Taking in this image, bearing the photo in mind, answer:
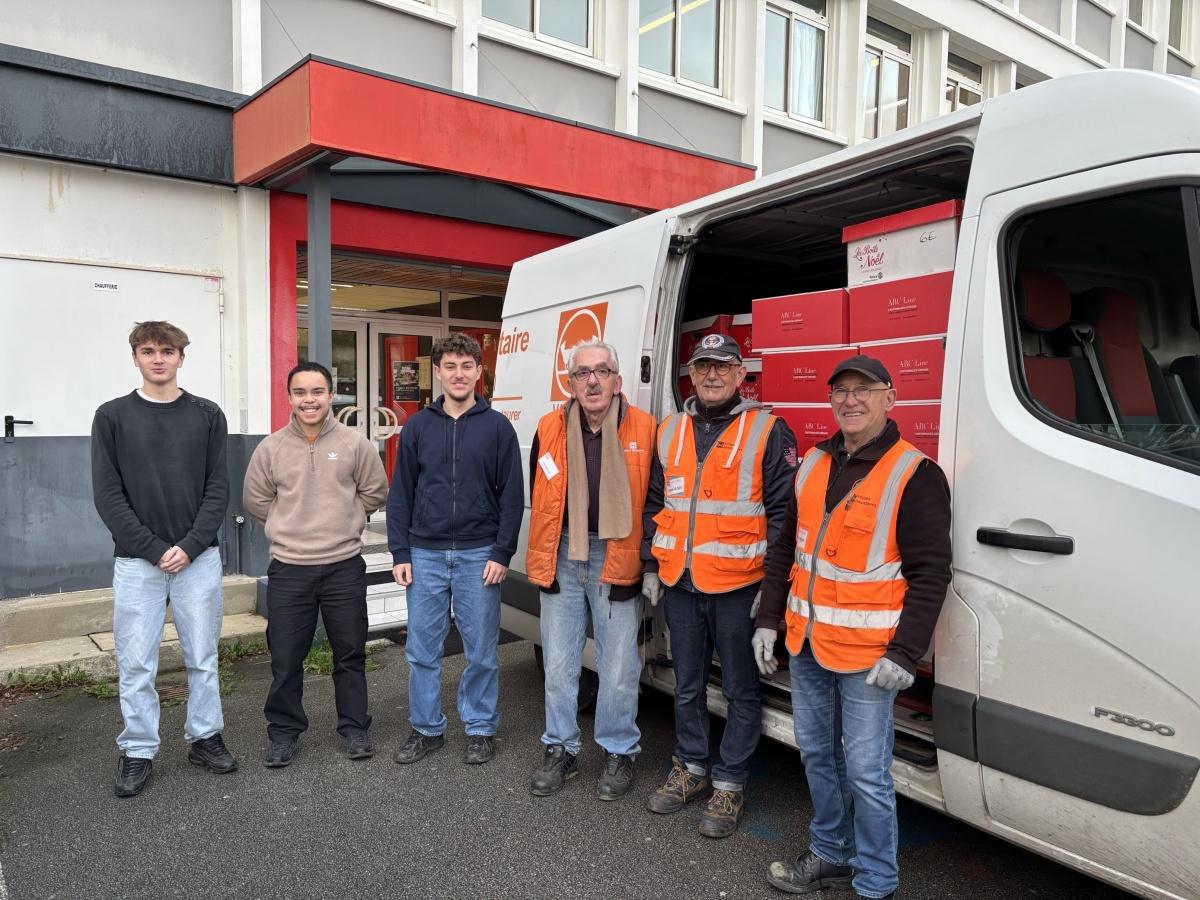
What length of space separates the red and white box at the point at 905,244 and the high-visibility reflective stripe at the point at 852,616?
122cm

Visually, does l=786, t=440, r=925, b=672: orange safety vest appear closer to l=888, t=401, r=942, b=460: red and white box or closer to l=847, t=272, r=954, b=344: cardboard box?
l=888, t=401, r=942, b=460: red and white box

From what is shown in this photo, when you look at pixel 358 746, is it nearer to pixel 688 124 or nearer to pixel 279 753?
pixel 279 753

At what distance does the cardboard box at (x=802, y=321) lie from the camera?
340 centimetres

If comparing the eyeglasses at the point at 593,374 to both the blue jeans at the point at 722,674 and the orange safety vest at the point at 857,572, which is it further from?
the orange safety vest at the point at 857,572

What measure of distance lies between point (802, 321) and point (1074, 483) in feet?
4.74

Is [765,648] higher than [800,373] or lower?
lower

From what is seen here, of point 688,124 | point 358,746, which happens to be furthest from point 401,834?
point 688,124

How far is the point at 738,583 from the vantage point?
3.19 meters

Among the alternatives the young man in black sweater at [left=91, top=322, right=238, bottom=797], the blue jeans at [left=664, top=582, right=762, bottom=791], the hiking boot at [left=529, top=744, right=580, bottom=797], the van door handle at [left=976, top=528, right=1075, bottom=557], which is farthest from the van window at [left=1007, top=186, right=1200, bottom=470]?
the young man in black sweater at [left=91, top=322, right=238, bottom=797]

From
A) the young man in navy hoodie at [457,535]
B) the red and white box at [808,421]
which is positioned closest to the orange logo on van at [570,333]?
the young man in navy hoodie at [457,535]

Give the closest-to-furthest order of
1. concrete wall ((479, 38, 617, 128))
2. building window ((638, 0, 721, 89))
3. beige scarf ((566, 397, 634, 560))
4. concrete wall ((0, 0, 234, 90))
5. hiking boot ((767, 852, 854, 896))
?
hiking boot ((767, 852, 854, 896)), beige scarf ((566, 397, 634, 560)), concrete wall ((0, 0, 234, 90)), concrete wall ((479, 38, 617, 128)), building window ((638, 0, 721, 89))

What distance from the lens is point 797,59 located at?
1073 centimetres

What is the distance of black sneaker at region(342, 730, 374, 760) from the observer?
3.96 metres

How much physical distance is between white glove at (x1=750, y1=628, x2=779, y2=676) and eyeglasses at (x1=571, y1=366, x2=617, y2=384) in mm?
1156
